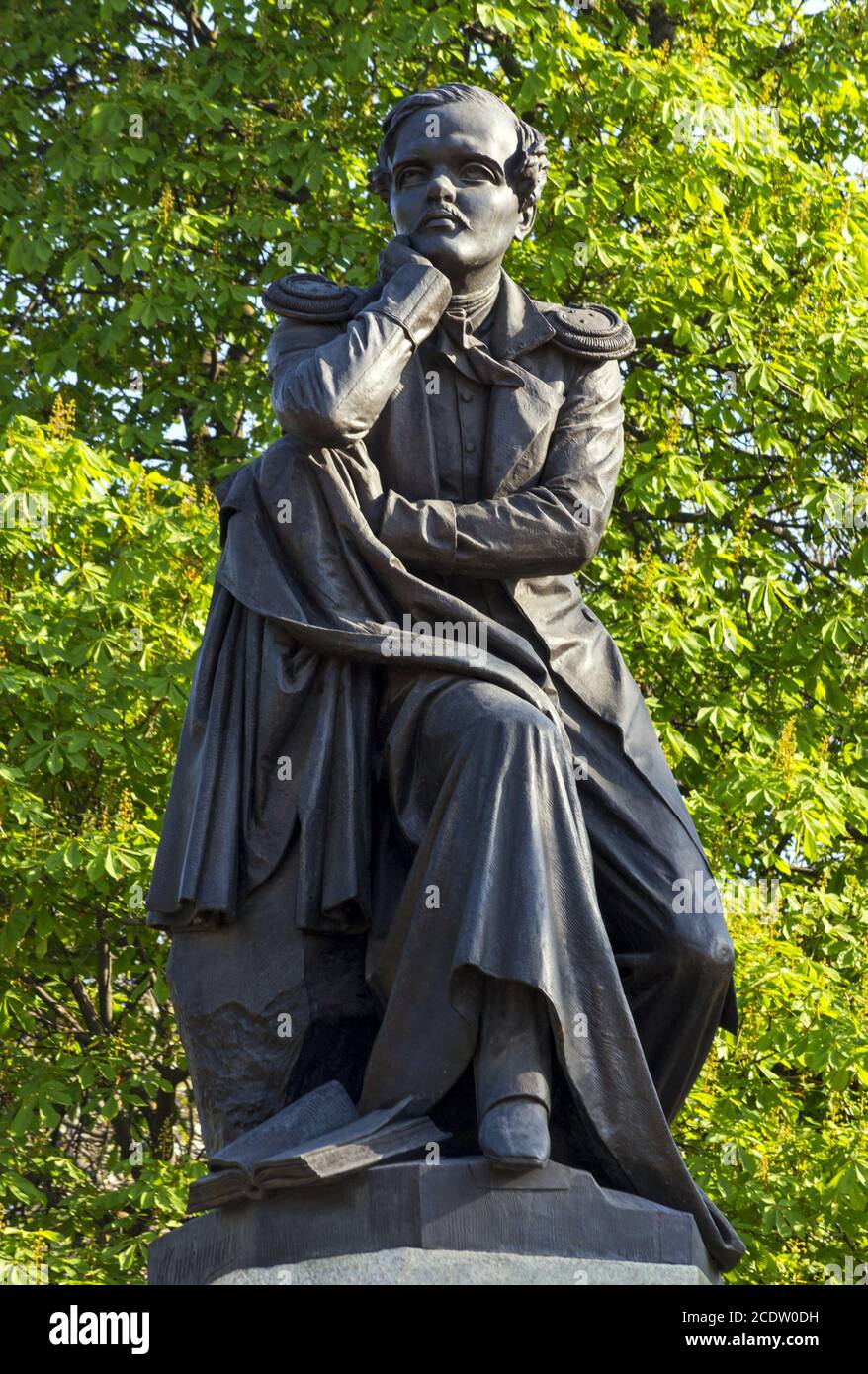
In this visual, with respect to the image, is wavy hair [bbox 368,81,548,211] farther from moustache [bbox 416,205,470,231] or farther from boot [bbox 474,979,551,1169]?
boot [bbox 474,979,551,1169]

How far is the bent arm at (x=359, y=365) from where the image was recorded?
5.71 m

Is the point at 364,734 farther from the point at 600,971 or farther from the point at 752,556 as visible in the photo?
the point at 752,556

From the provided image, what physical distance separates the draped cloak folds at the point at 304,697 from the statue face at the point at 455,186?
66 cm

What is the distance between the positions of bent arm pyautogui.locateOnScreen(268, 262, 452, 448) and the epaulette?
0.35 metres

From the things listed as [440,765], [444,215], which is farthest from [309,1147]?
[444,215]

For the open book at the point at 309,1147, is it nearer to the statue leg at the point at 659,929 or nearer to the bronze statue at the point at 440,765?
the bronze statue at the point at 440,765

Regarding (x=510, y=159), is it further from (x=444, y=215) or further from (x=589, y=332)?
(x=589, y=332)

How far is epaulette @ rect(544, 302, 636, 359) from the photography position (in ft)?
20.5

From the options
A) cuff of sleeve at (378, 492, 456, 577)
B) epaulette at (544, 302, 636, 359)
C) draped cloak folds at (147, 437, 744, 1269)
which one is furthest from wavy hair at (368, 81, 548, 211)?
cuff of sleeve at (378, 492, 456, 577)

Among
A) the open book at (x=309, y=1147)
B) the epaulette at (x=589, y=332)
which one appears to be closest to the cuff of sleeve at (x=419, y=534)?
the epaulette at (x=589, y=332)

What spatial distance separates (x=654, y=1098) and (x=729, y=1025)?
0.62 meters

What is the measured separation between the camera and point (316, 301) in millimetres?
6223

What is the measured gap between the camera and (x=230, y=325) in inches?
520
